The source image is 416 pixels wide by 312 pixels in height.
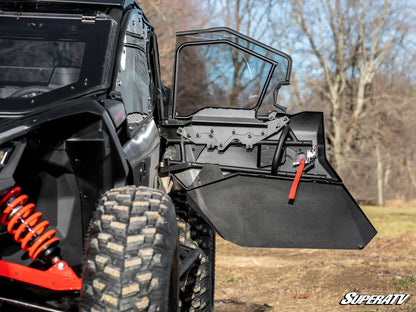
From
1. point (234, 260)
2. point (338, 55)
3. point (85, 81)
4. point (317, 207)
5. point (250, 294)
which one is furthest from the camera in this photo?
point (338, 55)

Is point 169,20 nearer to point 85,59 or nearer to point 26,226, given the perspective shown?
point 85,59

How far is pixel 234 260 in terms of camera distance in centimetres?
1262

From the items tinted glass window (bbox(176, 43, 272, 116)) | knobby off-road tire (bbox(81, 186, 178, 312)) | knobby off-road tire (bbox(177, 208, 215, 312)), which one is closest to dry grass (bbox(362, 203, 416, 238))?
tinted glass window (bbox(176, 43, 272, 116))

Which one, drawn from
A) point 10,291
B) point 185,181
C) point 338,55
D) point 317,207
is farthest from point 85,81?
point 338,55

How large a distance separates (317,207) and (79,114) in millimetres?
2648

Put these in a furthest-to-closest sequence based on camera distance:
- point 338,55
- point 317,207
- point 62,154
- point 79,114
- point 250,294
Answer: point 338,55
point 250,294
point 317,207
point 62,154
point 79,114

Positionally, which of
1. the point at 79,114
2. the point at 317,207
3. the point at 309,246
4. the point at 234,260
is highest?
the point at 79,114

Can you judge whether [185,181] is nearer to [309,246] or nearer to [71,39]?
[309,246]

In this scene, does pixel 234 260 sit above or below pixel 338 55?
below

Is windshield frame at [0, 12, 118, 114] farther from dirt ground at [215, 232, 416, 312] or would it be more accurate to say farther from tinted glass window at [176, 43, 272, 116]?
dirt ground at [215, 232, 416, 312]

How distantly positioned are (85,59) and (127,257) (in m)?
1.61

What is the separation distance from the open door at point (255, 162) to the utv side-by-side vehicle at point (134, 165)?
1cm

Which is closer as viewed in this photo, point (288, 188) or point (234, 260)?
→ point (288, 188)

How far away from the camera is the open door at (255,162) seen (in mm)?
5527
